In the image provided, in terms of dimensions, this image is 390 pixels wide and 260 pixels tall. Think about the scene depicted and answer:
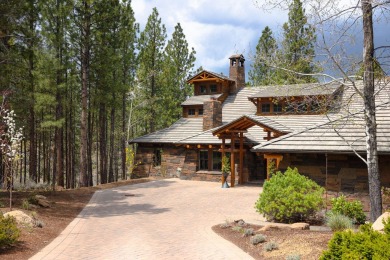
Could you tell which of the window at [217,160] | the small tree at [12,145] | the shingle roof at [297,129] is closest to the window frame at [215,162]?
the window at [217,160]

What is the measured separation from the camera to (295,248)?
8.19 metres

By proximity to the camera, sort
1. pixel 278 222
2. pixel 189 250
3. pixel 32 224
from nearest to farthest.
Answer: pixel 189 250 → pixel 32 224 → pixel 278 222

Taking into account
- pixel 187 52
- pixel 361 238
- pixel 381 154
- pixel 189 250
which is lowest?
pixel 189 250

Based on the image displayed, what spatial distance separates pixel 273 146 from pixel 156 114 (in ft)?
83.7

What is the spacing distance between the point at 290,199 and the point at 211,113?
16.0 meters

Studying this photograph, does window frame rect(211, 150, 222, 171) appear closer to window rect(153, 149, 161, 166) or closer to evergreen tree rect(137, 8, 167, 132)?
window rect(153, 149, 161, 166)

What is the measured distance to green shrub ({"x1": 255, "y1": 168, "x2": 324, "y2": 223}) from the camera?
11219 mm

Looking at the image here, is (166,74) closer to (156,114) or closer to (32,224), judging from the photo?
(156,114)

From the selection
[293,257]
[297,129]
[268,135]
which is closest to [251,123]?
[268,135]

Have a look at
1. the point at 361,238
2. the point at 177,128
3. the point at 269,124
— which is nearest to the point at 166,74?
the point at 177,128

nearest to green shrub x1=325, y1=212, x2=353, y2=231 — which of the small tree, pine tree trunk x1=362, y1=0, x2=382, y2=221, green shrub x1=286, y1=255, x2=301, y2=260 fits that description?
pine tree trunk x1=362, y1=0, x2=382, y2=221

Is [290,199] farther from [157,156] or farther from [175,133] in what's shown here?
[157,156]

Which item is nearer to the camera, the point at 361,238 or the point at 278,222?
the point at 361,238

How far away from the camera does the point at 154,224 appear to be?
39.7 feet
